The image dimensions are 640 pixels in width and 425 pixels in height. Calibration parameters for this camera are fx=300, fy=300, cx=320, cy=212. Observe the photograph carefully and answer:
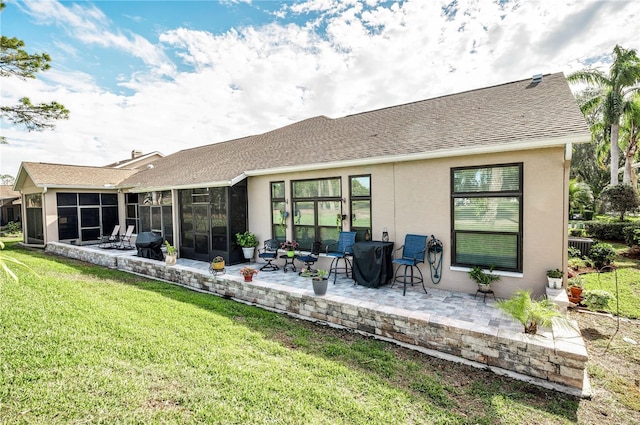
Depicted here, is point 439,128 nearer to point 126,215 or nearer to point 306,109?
point 306,109

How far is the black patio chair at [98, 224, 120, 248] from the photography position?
13.5 meters

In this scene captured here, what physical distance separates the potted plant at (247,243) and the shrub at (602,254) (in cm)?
996

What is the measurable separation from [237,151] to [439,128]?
346 inches

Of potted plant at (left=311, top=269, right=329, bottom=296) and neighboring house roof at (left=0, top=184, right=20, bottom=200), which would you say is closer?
potted plant at (left=311, top=269, right=329, bottom=296)

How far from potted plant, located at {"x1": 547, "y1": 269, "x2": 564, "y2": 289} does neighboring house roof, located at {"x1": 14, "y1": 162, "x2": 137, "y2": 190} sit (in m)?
17.5

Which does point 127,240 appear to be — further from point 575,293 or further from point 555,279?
point 575,293

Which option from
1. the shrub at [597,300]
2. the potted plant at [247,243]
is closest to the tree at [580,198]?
the shrub at [597,300]

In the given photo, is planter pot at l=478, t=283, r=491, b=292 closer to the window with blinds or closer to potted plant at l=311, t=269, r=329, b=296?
the window with blinds

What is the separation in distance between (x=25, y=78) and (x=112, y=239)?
22.1ft

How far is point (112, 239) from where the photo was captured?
44.4 ft

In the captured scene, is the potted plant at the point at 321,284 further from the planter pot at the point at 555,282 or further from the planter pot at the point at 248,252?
the planter pot at the point at 248,252

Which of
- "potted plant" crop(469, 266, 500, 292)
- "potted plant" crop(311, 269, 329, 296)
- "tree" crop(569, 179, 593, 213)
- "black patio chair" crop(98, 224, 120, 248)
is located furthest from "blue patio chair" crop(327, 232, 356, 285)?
"tree" crop(569, 179, 593, 213)

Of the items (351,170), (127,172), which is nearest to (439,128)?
(351,170)

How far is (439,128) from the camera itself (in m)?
7.34
